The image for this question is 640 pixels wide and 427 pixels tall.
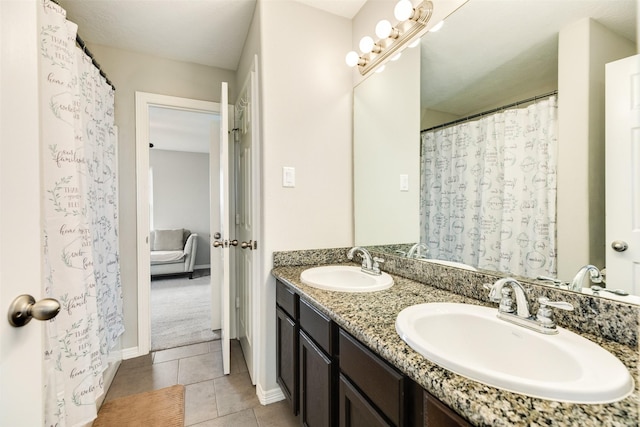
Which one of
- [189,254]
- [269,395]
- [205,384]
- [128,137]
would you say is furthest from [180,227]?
[269,395]

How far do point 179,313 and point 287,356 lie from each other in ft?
7.54

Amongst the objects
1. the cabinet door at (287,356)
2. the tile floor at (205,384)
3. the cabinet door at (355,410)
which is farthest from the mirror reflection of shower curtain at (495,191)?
the tile floor at (205,384)

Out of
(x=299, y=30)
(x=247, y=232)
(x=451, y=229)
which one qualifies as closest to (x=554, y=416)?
(x=451, y=229)

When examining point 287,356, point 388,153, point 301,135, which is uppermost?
point 301,135

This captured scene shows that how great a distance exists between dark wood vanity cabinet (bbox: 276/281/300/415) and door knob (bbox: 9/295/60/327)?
3.04 ft

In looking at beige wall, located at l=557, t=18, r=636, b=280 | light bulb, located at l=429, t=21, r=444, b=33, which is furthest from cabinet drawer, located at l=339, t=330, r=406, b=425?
light bulb, located at l=429, t=21, r=444, b=33

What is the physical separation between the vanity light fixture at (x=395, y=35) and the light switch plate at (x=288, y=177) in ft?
2.40

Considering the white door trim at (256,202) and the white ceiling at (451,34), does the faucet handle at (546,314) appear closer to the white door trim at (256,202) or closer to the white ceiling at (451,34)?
the white ceiling at (451,34)

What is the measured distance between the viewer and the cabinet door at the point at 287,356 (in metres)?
1.38

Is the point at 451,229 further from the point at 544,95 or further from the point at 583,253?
the point at 544,95

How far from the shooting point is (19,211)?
549 millimetres

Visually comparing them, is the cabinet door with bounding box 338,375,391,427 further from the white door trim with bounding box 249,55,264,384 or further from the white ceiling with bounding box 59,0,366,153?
the white ceiling with bounding box 59,0,366,153

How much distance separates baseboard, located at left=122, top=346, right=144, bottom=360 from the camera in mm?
2238

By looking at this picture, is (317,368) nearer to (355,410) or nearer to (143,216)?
(355,410)
